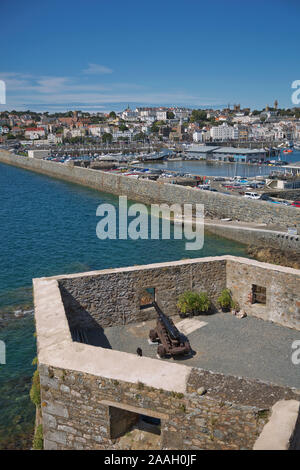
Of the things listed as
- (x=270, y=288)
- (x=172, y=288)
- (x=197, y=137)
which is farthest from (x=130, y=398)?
(x=197, y=137)

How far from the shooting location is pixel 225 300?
12.7 metres

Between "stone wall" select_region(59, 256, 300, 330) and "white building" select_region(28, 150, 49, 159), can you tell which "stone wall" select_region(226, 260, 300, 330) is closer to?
"stone wall" select_region(59, 256, 300, 330)

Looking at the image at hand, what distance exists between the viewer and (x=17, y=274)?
73.4 ft

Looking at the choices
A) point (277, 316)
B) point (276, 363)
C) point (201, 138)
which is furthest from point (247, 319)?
point (201, 138)

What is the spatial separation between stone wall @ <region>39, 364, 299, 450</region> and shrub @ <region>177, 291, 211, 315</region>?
16.9 feet

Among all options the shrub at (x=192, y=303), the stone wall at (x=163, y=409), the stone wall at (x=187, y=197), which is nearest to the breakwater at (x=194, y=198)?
the stone wall at (x=187, y=197)

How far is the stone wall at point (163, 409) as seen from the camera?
6051mm

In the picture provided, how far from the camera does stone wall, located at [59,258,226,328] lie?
11359 mm

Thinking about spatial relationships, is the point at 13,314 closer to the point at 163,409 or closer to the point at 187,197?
the point at 163,409

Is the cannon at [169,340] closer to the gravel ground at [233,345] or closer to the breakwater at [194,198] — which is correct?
the gravel ground at [233,345]

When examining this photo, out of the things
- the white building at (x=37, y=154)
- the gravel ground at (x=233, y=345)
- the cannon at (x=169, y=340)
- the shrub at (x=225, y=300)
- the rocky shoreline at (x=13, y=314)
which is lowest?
the rocky shoreline at (x=13, y=314)

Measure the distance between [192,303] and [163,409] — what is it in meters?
6.01

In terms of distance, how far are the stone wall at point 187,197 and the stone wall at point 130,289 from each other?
726 inches
